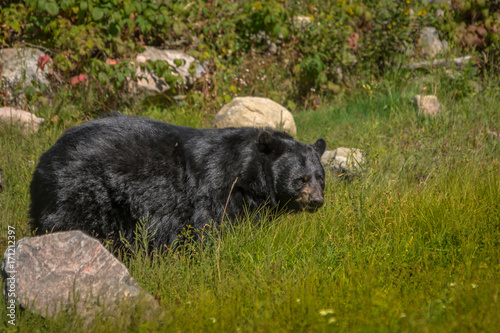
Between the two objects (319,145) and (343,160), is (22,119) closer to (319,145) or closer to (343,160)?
(319,145)

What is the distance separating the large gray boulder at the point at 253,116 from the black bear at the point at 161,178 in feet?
7.35

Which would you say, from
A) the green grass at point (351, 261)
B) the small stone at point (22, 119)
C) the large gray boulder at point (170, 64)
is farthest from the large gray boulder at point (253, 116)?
the small stone at point (22, 119)

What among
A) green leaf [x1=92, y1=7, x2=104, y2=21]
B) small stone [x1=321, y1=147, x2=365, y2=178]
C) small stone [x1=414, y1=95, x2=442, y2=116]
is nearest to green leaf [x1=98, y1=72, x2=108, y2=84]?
green leaf [x1=92, y1=7, x2=104, y2=21]

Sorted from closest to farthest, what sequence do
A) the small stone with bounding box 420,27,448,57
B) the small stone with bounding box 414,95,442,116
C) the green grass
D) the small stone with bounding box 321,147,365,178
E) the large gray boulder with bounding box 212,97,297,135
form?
the green grass
the small stone with bounding box 321,147,365,178
the large gray boulder with bounding box 212,97,297,135
the small stone with bounding box 414,95,442,116
the small stone with bounding box 420,27,448,57

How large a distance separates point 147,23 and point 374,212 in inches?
198

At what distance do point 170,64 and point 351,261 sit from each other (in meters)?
5.19

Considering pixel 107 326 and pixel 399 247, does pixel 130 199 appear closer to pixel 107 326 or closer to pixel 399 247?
pixel 107 326

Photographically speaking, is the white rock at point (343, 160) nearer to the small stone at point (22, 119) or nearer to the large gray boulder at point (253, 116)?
the large gray boulder at point (253, 116)

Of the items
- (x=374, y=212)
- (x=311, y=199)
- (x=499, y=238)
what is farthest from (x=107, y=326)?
(x=499, y=238)

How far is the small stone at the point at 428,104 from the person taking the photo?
A: 6.65 meters

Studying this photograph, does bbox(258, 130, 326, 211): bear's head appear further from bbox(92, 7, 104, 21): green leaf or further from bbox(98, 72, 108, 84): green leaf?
bbox(92, 7, 104, 21): green leaf

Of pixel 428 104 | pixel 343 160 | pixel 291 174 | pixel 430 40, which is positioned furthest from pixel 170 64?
pixel 430 40

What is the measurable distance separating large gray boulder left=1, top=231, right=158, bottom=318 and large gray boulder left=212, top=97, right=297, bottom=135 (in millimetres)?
3734

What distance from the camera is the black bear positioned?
11.9ft
